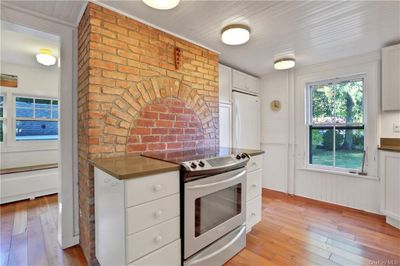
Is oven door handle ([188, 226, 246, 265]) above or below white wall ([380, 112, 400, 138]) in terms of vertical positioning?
below

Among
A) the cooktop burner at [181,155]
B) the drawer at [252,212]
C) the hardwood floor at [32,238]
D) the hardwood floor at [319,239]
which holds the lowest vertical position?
the hardwood floor at [319,239]

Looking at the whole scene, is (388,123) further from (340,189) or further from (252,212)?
(252,212)

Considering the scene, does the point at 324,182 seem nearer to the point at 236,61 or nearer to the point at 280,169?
the point at 280,169

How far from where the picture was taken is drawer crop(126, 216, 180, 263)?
1197 millimetres

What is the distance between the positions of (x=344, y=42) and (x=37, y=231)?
429cm

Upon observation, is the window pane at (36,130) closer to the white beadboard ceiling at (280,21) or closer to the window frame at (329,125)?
the white beadboard ceiling at (280,21)

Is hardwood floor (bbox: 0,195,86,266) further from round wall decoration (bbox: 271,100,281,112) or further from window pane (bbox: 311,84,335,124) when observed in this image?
window pane (bbox: 311,84,335,124)

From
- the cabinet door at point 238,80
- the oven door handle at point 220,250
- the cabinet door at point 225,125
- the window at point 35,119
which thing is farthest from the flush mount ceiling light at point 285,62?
the window at point 35,119

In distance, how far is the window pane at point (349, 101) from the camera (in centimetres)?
294

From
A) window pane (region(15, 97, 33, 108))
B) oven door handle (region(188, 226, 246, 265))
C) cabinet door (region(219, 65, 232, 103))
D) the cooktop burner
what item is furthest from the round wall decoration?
window pane (region(15, 97, 33, 108))

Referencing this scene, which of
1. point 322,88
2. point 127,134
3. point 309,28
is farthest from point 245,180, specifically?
point 322,88

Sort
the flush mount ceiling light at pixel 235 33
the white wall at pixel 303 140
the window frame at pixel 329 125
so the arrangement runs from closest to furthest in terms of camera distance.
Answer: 1. the flush mount ceiling light at pixel 235 33
2. the white wall at pixel 303 140
3. the window frame at pixel 329 125

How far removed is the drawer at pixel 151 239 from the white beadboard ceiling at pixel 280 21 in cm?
176

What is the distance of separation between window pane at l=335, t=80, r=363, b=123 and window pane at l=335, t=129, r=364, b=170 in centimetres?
19
